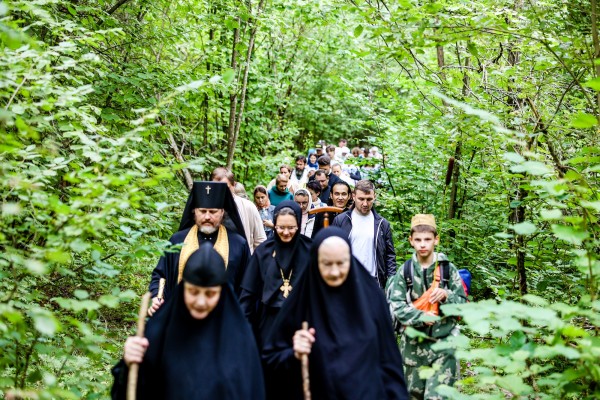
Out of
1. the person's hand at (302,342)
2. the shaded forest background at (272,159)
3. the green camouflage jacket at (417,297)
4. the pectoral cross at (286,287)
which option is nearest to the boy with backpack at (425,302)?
the green camouflage jacket at (417,297)

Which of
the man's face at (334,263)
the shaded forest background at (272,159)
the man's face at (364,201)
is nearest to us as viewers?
the shaded forest background at (272,159)

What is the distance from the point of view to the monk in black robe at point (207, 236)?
5961 millimetres

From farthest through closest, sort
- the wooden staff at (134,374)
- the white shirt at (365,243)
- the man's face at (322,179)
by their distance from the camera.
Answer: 1. the man's face at (322,179)
2. the white shirt at (365,243)
3. the wooden staff at (134,374)

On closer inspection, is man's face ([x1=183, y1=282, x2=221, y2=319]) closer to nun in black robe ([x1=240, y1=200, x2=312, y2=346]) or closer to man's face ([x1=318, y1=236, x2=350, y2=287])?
man's face ([x1=318, y1=236, x2=350, y2=287])

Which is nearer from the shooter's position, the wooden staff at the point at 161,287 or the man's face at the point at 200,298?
the man's face at the point at 200,298

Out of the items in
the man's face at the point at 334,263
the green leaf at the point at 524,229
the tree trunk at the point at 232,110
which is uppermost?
the tree trunk at the point at 232,110

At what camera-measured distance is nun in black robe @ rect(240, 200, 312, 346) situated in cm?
570

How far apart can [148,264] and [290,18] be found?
399 inches

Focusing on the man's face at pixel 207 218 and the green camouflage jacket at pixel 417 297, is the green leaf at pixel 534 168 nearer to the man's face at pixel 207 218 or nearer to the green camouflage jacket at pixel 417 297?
the green camouflage jacket at pixel 417 297

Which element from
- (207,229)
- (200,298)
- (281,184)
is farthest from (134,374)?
(281,184)

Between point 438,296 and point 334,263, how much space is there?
63.5 inches

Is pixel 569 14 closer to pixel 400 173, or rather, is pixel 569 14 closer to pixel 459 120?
pixel 459 120

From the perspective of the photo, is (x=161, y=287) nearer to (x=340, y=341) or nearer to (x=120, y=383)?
(x=120, y=383)

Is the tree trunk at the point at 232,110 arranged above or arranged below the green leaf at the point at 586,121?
→ above
